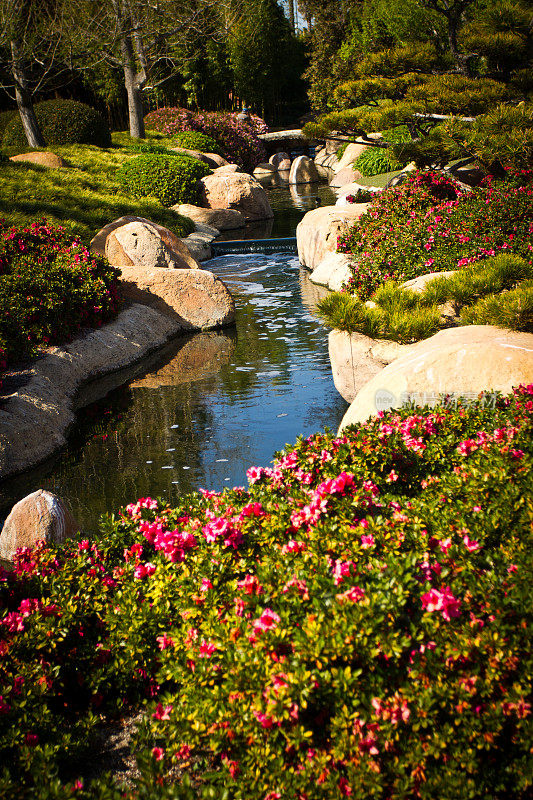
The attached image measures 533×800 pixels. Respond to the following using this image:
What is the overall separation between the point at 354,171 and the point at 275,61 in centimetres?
2703

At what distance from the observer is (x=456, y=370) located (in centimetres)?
478

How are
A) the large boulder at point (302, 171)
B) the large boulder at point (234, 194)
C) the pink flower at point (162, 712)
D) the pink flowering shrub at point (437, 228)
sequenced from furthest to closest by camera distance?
the large boulder at point (302, 171) → the large boulder at point (234, 194) → the pink flowering shrub at point (437, 228) → the pink flower at point (162, 712)

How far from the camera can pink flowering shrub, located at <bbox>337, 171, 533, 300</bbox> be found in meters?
9.22

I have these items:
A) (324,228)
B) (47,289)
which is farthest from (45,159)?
(47,289)

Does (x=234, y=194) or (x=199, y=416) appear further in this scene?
(x=234, y=194)

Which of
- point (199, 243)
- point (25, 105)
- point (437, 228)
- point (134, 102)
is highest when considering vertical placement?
point (134, 102)

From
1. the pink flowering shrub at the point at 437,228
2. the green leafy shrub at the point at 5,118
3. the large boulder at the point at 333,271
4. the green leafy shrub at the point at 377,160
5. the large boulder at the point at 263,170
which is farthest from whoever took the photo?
the large boulder at the point at 263,170

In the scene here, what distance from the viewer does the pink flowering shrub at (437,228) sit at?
9219 millimetres

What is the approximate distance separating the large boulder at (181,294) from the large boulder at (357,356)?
419cm

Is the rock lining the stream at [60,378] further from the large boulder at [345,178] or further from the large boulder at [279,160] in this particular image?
the large boulder at [279,160]

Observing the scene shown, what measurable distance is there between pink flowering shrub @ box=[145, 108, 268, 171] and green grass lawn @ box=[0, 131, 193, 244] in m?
11.8

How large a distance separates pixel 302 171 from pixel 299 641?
32323 mm

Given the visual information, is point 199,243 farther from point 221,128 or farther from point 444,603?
point 221,128

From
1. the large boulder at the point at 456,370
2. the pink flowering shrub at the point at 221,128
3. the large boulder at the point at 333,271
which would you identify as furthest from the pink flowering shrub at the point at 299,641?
the pink flowering shrub at the point at 221,128
